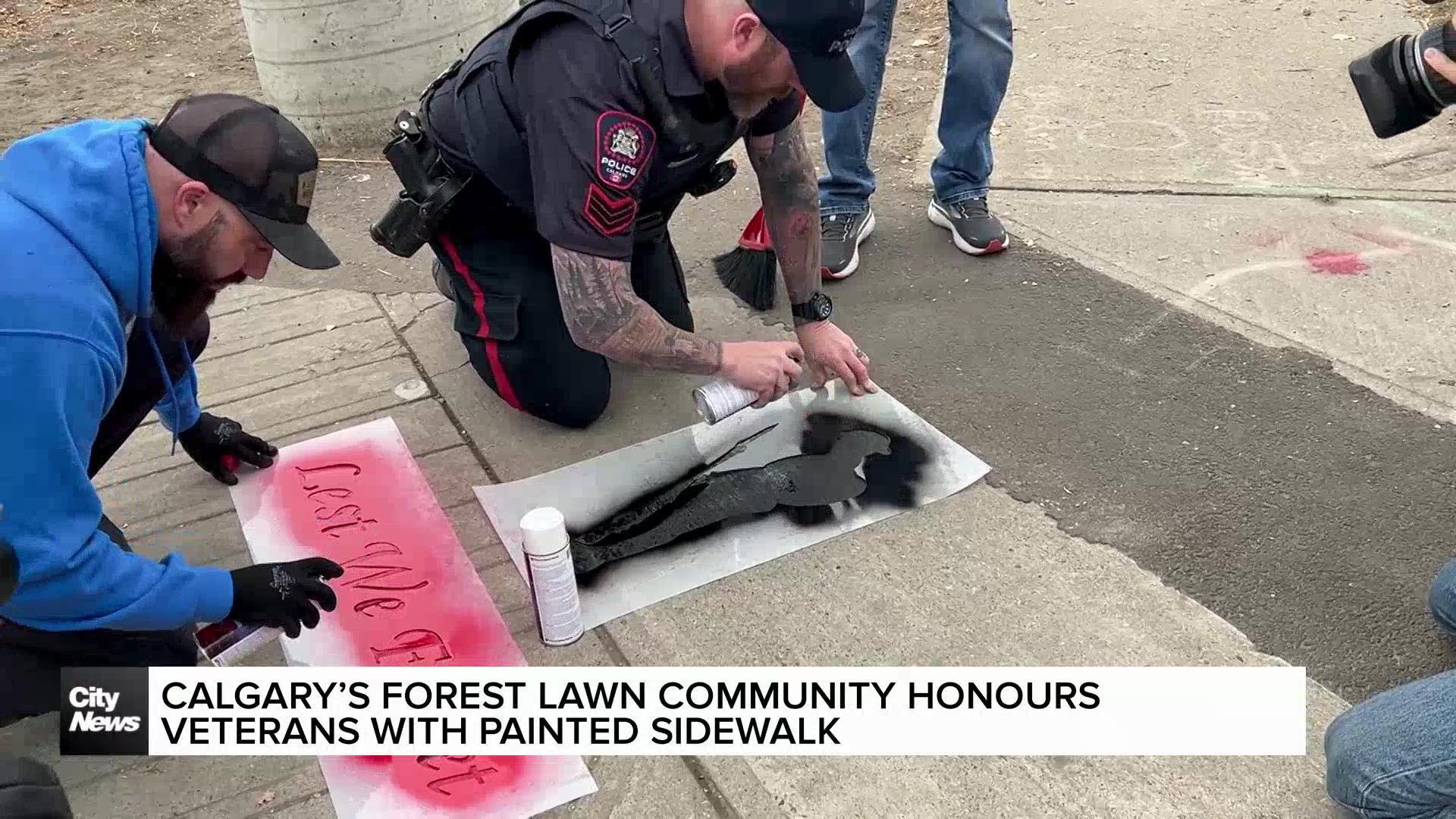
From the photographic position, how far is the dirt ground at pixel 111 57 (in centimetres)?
484

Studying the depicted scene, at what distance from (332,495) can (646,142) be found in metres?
Answer: 1.06

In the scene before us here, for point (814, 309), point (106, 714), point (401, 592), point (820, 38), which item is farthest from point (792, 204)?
point (106, 714)

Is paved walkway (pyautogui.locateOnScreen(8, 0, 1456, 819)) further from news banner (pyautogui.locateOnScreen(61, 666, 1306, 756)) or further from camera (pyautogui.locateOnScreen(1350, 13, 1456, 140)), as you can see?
camera (pyautogui.locateOnScreen(1350, 13, 1456, 140))

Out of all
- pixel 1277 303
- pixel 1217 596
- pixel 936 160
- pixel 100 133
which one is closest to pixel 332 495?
pixel 100 133

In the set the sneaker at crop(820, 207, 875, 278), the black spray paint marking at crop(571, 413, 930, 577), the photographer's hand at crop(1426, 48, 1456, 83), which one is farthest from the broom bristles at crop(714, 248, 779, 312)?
the photographer's hand at crop(1426, 48, 1456, 83)

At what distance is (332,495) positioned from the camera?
7.65 feet

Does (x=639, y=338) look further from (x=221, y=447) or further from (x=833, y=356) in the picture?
(x=221, y=447)

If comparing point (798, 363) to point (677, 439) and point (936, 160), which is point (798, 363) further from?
point (936, 160)

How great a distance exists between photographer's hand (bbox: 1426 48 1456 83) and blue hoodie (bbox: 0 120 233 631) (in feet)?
6.39

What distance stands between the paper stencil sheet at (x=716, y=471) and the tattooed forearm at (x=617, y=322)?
0.98 ft

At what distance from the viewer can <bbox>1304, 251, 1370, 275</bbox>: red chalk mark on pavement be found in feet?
9.54

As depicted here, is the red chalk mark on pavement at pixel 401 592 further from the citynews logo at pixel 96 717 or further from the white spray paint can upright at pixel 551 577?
the citynews logo at pixel 96 717

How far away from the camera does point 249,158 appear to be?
1604mm

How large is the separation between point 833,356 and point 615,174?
71 cm
